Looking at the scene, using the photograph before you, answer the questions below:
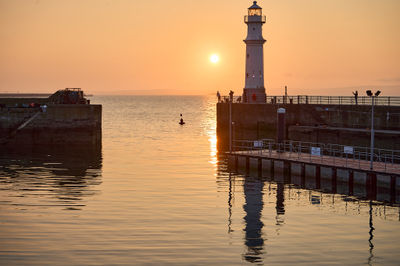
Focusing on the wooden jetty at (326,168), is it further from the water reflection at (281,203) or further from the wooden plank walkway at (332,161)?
the water reflection at (281,203)

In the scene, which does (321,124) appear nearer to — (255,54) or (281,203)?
(255,54)

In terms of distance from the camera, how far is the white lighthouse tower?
84.0 metres

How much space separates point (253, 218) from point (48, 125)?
43775 mm

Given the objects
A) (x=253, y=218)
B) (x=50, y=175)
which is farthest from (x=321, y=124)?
(x=253, y=218)

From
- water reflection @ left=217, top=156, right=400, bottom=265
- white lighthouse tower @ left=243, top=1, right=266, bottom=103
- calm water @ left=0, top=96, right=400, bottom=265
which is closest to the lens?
calm water @ left=0, top=96, right=400, bottom=265

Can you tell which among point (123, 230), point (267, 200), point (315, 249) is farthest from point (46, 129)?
point (315, 249)

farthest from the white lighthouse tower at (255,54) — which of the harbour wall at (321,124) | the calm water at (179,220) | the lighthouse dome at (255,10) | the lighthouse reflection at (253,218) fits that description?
the lighthouse reflection at (253,218)

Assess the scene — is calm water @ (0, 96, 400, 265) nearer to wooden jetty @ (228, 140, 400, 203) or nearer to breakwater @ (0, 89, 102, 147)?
wooden jetty @ (228, 140, 400, 203)

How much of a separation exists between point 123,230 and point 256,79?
55163mm

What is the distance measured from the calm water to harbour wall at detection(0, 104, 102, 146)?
17.8 m

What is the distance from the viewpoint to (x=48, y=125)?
73.8m

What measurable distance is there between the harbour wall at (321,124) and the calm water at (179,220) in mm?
14379

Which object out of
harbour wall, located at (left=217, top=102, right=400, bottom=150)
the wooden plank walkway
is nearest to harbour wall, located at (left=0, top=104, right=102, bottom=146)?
harbour wall, located at (left=217, top=102, right=400, bottom=150)

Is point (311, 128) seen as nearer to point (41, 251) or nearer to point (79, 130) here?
point (79, 130)
